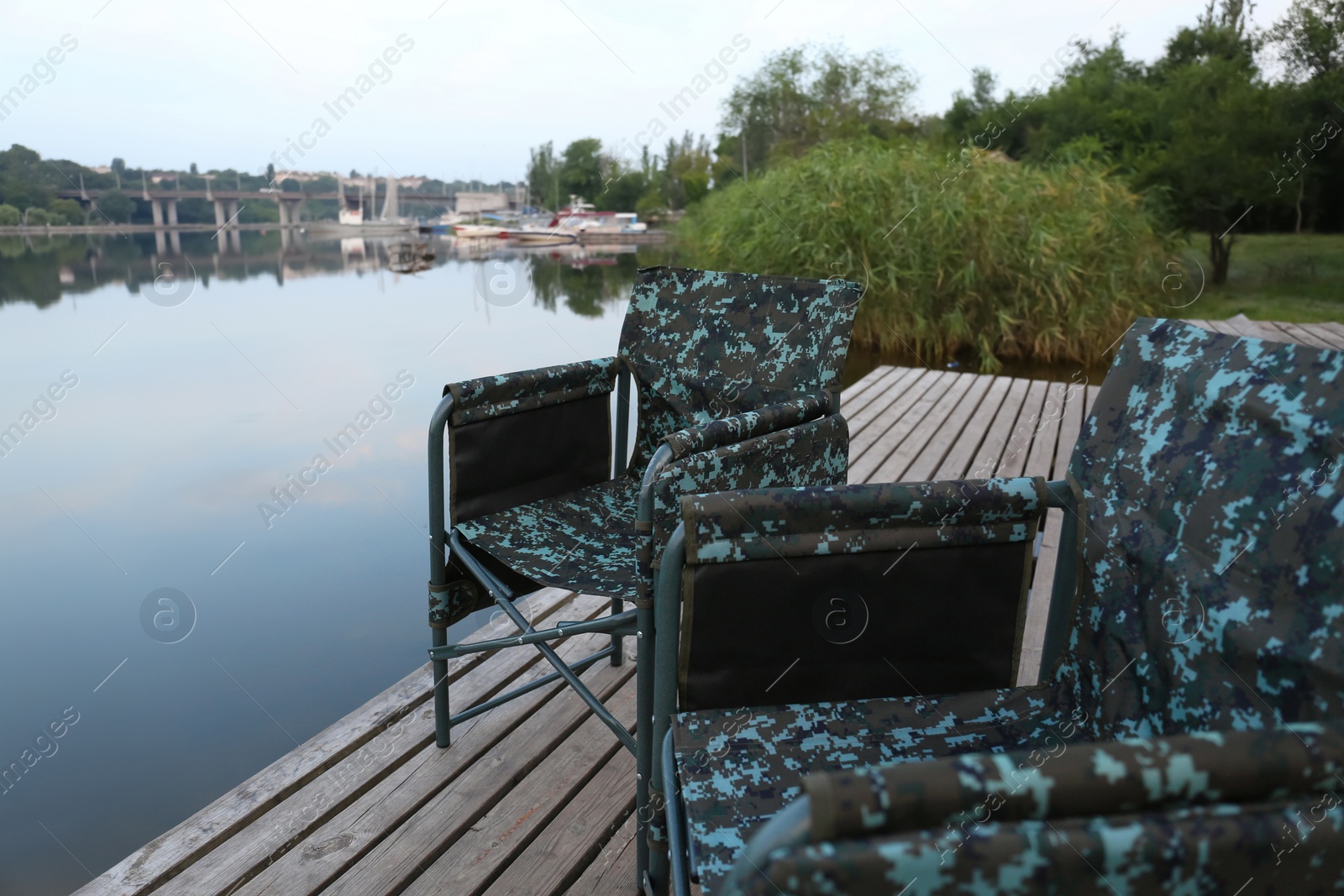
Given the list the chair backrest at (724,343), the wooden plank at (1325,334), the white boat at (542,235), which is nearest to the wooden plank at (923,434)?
the chair backrest at (724,343)

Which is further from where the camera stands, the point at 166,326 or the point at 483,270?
the point at 483,270

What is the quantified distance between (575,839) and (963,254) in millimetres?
6425

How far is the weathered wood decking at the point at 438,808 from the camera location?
4.44 ft

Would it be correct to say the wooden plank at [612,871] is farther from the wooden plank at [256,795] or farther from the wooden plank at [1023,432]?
A: the wooden plank at [1023,432]

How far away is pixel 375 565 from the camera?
3.23 metres

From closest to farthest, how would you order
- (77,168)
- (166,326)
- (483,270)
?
(77,168) < (166,326) < (483,270)

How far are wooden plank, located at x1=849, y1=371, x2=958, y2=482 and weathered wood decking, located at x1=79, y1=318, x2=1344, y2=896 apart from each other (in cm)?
120

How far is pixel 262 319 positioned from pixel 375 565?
27.9ft

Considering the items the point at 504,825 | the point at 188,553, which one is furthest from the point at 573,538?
the point at 188,553

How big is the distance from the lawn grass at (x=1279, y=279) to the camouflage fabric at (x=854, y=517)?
10430mm

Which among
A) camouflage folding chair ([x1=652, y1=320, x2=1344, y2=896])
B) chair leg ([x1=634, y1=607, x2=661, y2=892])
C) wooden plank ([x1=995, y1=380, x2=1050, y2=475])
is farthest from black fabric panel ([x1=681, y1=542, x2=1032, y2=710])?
wooden plank ([x1=995, y1=380, x2=1050, y2=475])

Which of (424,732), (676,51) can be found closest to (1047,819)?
(424,732)

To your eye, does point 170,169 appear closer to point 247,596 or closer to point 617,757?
point 247,596

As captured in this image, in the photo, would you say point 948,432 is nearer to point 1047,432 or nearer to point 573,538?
point 1047,432
